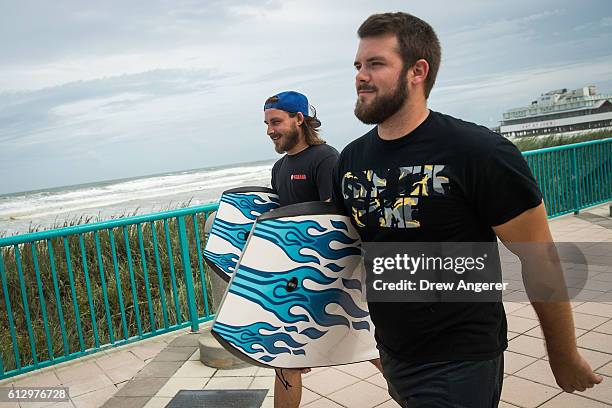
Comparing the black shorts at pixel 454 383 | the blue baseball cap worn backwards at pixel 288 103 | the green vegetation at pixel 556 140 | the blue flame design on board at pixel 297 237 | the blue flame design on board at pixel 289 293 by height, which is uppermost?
the blue baseball cap worn backwards at pixel 288 103

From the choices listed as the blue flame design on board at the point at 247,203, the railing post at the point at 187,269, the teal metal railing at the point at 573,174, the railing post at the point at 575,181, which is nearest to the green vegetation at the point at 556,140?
the teal metal railing at the point at 573,174

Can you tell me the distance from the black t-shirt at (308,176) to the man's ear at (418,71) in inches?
42.0

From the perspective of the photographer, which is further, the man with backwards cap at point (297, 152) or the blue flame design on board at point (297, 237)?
the man with backwards cap at point (297, 152)

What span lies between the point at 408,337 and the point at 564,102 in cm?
4236

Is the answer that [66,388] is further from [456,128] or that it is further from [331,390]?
[456,128]

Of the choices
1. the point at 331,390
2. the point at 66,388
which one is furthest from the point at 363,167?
the point at 66,388

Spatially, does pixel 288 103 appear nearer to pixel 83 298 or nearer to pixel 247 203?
pixel 247 203

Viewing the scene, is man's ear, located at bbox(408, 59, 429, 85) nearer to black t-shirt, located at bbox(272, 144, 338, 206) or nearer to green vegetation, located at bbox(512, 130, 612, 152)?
black t-shirt, located at bbox(272, 144, 338, 206)

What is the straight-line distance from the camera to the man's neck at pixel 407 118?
1644 mm

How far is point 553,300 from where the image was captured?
154 cm

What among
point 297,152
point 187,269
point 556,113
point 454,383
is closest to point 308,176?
point 297,152

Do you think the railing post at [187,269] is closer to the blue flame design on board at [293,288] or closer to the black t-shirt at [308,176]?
the black t-shirt at [308,176]

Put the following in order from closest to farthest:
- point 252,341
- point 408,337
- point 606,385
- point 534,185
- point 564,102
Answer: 1. point 534,185
2. point 408,337
3. point 252,341
4. point 606,385
5. point 564,102

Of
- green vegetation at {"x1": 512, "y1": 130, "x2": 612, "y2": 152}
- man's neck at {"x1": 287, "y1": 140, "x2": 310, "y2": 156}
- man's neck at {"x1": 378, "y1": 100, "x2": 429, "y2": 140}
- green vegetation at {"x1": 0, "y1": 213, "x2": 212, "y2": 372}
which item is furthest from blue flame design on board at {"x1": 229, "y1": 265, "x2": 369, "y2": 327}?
green vegetation at {"x1": 512, "y1": 130, "x2": 612, "y2": 152}
